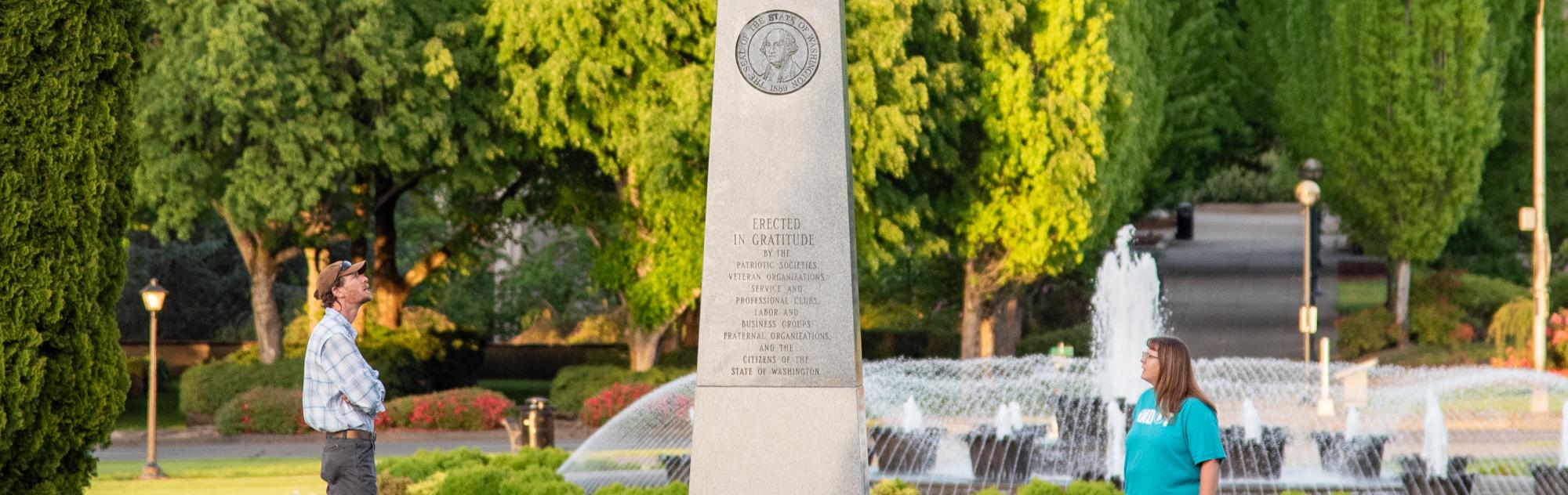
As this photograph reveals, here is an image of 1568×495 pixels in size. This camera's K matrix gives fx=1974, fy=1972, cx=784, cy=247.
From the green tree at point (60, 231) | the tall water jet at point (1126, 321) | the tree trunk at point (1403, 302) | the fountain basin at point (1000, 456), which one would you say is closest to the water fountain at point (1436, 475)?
the fountain basin at point (1000, 456)

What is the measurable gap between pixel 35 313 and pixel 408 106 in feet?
58.2

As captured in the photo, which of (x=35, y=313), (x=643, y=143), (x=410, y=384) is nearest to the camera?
(x=35, y=313)

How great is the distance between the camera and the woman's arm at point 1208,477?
8.10 meters

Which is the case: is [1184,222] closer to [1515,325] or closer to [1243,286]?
[1243,286]

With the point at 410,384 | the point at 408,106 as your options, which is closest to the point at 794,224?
the point at 408,106

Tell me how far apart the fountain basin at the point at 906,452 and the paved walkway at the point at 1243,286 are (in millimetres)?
20355

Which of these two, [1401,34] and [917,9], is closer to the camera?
[917,9]

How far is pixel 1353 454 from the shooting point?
19.0 m

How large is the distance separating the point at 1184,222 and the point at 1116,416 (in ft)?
144

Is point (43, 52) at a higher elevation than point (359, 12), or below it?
below

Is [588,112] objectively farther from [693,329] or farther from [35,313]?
[35,313]

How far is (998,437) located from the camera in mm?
19203

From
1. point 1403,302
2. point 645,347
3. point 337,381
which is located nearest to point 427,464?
point 337,381

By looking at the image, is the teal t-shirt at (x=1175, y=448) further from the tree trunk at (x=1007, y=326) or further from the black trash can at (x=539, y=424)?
the tree trunk at (x=1007, y=326)
